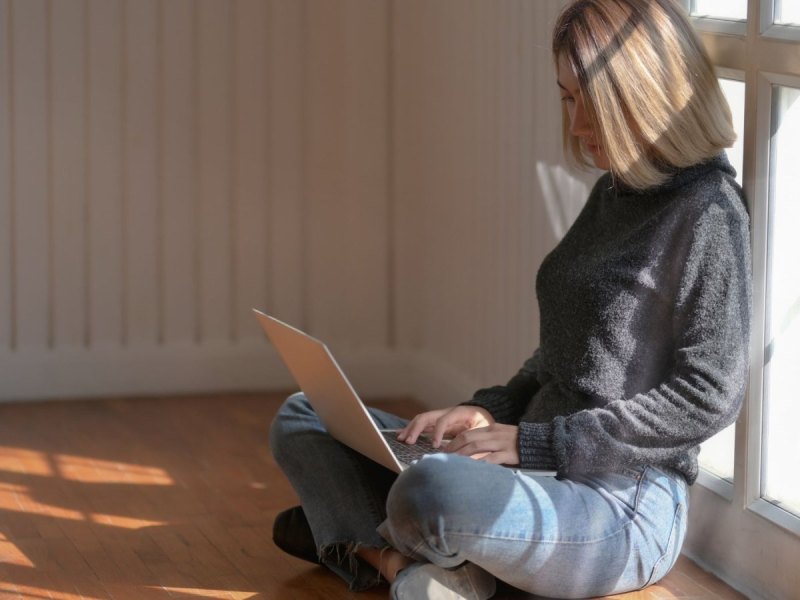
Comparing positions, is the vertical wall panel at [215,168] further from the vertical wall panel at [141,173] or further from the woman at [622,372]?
the woman at [622,372]

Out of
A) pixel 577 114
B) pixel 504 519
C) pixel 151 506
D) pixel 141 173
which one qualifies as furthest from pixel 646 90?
pixel 141 173

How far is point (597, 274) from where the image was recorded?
2023mm

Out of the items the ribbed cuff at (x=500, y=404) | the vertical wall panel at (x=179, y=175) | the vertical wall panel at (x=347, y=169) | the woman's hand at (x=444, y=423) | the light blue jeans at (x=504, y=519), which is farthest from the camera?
the vertical wall panel at (x=347, y=169)

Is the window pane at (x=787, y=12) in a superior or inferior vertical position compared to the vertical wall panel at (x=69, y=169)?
superior

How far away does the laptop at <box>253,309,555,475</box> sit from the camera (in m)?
1.89

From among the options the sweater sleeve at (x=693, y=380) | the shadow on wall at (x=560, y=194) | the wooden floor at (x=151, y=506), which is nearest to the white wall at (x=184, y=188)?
the wooden floor at (x=151, y=506)

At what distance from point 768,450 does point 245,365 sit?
1914 millimetres

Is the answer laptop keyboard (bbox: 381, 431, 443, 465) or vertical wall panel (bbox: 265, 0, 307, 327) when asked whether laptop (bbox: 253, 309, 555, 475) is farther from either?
vertical wall panel (bbox: 265, 0, 307, 327)

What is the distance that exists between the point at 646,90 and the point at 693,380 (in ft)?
1.40

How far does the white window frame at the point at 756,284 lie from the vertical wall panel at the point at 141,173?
5.86 ft

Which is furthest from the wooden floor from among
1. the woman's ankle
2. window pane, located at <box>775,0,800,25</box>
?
window pane, located at <box>775,0,800,25</box>

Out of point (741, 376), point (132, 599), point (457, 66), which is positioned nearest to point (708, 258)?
point (741, 376)

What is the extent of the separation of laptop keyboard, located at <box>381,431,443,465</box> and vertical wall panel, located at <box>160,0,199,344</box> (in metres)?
1.61

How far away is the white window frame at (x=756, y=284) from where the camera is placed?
199 centimetres
